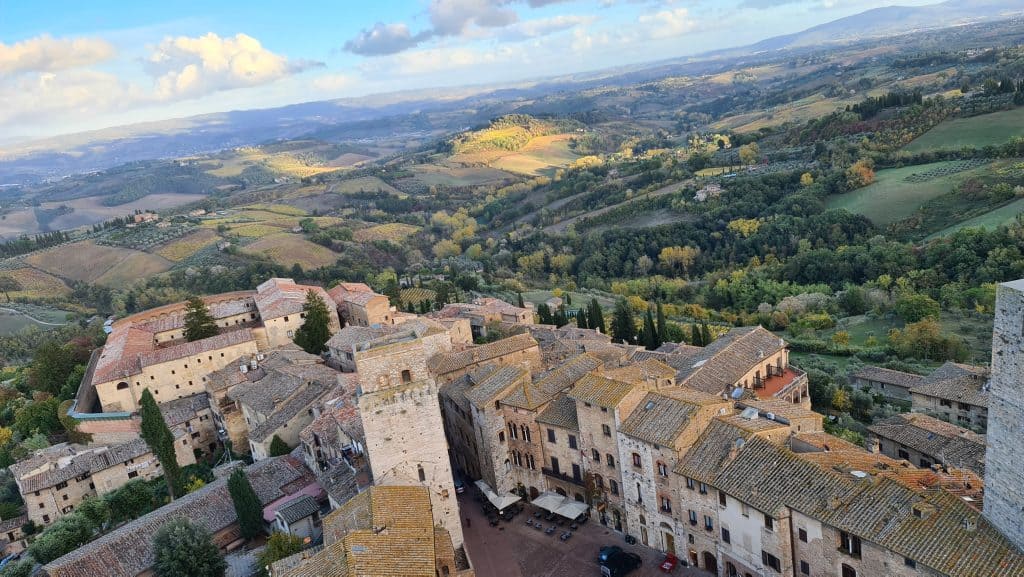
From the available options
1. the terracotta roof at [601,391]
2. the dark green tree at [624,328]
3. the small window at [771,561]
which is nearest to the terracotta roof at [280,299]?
the dark green tree at [624,328]

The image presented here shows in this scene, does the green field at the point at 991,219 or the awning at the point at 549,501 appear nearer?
the awning at the point at 549,501

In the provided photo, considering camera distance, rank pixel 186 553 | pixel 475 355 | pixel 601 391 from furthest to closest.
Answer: pixel 475 355
pixel 601 391
pixel 186 553

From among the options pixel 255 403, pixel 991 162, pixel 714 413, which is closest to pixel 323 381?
pixel 255 403

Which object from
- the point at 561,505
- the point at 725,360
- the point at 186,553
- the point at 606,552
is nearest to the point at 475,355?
the point at 561,505

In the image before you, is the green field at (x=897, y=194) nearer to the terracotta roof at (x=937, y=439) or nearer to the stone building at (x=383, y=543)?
the terracotta roof at (x=937, y=439)

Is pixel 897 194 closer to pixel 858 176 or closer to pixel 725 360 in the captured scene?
pixel 858 176

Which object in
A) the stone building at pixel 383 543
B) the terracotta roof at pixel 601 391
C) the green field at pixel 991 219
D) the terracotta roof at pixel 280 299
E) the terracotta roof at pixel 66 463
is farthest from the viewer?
the green field at pixel 991 219
